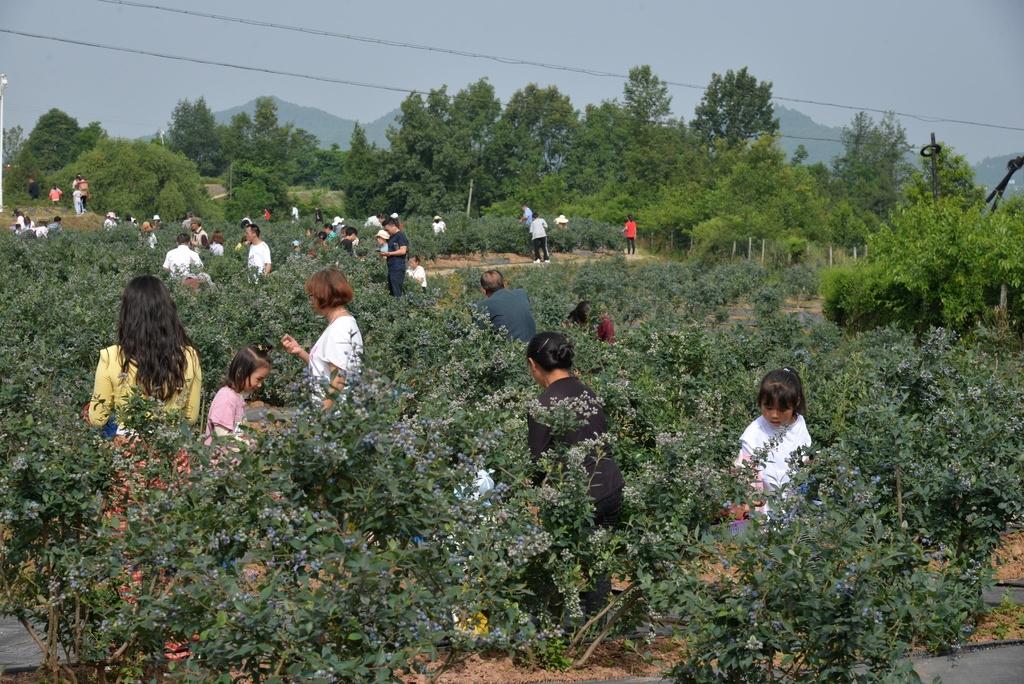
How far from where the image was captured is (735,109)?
385ft

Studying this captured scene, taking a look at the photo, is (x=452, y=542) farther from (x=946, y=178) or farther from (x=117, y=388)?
(x=946, y=178)

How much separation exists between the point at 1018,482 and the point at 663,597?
212cm

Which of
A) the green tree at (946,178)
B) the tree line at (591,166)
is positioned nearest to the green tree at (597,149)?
the tree line at (591,166)

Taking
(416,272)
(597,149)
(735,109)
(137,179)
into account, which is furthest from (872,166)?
(416,272)

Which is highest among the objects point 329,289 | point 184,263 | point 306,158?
point 306,158

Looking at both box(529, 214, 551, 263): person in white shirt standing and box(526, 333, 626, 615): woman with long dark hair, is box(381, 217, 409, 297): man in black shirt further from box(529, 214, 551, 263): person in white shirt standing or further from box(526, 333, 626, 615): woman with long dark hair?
box(529, 214, 551, 263): person in white shirt standing

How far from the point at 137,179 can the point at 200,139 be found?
9773 centimetres

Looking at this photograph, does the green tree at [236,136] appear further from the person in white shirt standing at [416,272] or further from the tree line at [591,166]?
the person in white shirt standing at [416,272]

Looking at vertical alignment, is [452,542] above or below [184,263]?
below

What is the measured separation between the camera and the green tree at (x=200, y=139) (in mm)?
152125

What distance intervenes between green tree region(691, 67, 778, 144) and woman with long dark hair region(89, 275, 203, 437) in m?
112

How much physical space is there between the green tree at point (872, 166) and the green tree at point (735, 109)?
31.8ft

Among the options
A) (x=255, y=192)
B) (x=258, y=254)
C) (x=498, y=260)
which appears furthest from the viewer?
(x=255, y=192)

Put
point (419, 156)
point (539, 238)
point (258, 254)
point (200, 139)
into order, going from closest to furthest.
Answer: point (258, 254)
point (539, 238)
point (419, 156)
point (200, 139)
